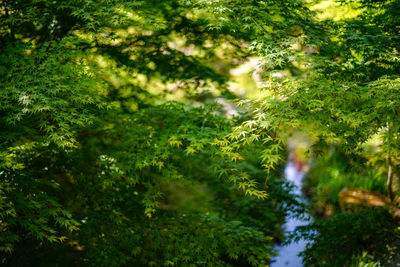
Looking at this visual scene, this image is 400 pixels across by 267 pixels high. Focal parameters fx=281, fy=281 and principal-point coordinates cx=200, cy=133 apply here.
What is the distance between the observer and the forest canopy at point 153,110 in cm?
267

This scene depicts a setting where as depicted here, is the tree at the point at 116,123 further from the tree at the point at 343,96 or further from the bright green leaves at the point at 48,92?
the tree at the point at 343,96

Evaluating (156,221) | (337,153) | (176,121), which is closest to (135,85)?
(176,121)

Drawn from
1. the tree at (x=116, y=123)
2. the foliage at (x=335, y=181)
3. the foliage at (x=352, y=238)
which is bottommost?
the foliage at (x=335, y=181)

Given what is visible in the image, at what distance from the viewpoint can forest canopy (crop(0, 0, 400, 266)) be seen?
8.77ft

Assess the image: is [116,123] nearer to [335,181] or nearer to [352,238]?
[352,238]

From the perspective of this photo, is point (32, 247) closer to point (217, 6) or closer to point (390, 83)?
point (217, 6)

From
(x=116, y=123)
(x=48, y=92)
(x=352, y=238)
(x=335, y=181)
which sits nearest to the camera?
(x=48, y=92)

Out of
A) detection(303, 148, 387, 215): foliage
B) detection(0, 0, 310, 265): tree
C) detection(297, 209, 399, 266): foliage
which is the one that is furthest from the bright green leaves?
detection(303, 148, 387, 215): foliage

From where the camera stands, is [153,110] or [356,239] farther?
[356,239]

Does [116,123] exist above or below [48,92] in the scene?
Answer: below

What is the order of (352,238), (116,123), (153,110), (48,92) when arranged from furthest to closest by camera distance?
(352,238)
(116,123)
(153,110)
(48,92)

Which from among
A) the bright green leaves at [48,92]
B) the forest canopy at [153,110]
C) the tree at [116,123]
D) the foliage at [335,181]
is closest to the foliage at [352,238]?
the foliage at [335,181]

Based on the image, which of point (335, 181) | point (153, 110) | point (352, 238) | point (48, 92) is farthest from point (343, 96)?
point (335, 181)

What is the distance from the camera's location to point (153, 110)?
3.82 meters
